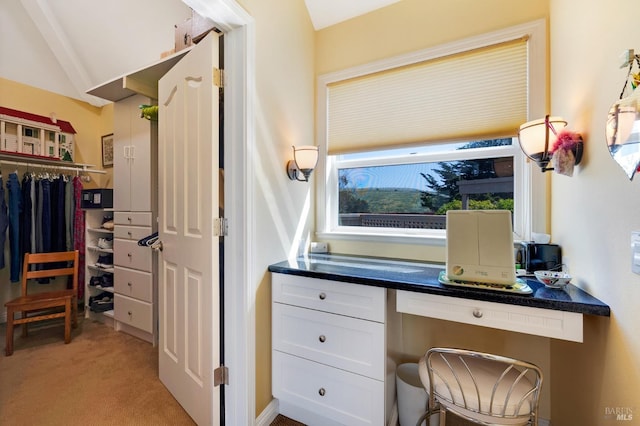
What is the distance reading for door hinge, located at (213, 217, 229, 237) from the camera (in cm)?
137

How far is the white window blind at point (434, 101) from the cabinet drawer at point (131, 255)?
1.95 metres

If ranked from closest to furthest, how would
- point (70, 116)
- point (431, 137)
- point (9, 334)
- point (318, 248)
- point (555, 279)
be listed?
point (555, 279) → point (431, 137) → point (318, 248) → point (9, 334) → point (70, 116)

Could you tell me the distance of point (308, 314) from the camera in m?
1.44

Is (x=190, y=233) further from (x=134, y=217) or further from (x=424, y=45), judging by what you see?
(x=424, y=45)

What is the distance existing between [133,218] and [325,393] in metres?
2.35

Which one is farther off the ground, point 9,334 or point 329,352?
point 329,352

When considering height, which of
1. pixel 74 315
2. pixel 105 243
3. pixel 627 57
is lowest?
pixel 74 315

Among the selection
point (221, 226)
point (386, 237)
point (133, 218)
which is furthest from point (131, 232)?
point (386, 237)

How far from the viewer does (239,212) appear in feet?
4.54

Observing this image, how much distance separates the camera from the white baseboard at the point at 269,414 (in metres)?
1.47

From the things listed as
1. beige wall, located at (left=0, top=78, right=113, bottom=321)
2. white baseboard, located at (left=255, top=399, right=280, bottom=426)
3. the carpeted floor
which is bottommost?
the carpeted floor

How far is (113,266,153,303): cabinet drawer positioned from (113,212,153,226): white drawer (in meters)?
0.46

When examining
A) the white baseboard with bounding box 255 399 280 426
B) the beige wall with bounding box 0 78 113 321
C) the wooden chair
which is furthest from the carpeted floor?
the beige wall with bounding box 0 78 113 321

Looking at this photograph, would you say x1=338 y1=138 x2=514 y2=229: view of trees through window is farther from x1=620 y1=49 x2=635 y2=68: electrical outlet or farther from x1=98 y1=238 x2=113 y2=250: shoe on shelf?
x1=98 y1=238 x2=113 y2=250: shoe on shelf
